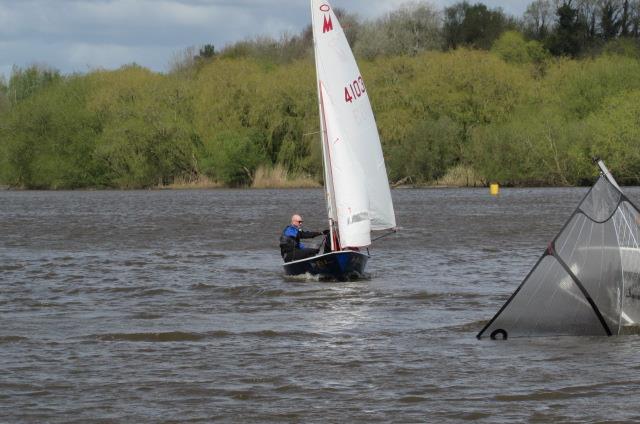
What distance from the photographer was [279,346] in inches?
712

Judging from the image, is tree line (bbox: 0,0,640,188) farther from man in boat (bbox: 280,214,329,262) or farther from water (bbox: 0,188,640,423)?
man in boat (bbox: 280,214,329,262)

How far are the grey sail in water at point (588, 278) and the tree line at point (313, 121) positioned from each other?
227 feet

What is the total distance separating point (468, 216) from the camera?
179 ft

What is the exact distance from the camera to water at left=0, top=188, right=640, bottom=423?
1413 cm

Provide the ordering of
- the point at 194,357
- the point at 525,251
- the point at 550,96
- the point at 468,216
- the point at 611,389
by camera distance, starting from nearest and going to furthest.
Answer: the point at 611,389, the point at 194,357, the point at 525,251, the point at 468,216, the point at 550,96

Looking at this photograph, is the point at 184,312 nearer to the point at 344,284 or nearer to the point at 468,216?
the point at 344,284

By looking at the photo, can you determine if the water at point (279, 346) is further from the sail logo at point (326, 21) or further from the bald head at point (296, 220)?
the sail logo at point (326, 21)

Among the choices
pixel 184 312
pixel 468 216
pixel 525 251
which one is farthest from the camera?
pixel 468 216

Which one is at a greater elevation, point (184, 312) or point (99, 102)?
point (99, 102)

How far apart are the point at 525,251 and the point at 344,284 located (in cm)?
1018

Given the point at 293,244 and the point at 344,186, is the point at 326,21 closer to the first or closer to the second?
the point at 344,186

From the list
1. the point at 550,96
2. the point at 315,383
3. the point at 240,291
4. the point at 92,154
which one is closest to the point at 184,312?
the point at 240,291

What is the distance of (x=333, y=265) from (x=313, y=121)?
70593 millimetres

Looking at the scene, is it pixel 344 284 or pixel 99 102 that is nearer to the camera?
pixel 344 284
